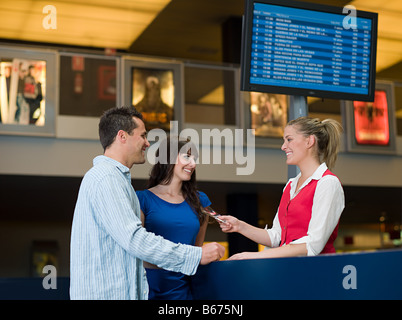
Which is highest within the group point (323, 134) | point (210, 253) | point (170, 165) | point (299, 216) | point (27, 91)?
point (27, 91)

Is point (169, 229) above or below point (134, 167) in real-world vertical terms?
below

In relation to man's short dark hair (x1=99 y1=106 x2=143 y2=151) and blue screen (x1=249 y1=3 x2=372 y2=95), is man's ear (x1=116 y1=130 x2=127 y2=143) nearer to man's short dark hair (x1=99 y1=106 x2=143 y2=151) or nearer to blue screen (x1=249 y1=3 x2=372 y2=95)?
man's short dark hair (x1=99 y1=106 x2=143 y2=151)

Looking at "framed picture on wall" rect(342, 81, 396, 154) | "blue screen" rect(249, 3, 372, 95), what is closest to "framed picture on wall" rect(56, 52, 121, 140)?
"framed picture on wall" rect(342, 81, 396, 154)

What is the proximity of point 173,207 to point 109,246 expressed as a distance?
0.71 m

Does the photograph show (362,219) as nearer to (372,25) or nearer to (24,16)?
(24,16)

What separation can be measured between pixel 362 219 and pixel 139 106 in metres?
9.44

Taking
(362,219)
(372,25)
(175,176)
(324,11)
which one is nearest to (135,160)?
(175,176)

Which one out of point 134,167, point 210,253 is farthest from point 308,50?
point 134,167

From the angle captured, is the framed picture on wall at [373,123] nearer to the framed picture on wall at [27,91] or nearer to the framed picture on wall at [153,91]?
the framed picture on wall at [153,91]

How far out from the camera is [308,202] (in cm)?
251

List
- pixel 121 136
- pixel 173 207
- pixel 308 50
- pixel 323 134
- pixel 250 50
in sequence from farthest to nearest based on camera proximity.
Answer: pixel 308 50, pixel 250 50, pixel 173 207, pixel 323 134, pixel 121 136

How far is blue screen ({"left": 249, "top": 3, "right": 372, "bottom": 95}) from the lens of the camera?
3240mm

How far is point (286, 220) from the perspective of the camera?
263 centimetres

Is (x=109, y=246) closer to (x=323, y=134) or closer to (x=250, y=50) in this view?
(x=323, y=134)
